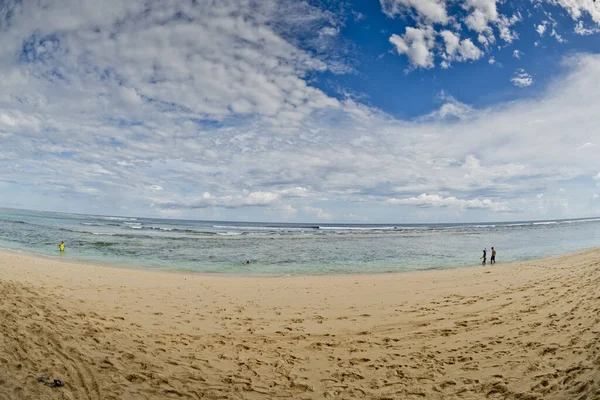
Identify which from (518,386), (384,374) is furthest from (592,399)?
(384,374)

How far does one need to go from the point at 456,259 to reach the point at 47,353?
28.9m

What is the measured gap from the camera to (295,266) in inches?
917

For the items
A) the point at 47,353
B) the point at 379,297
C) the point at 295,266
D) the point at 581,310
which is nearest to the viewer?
the point at 47,353

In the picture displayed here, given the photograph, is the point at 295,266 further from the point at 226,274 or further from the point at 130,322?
the point at 130,322

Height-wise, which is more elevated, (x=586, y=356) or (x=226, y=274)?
(x=586, y=356)

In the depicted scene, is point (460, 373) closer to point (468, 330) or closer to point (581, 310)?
point (468, 330)

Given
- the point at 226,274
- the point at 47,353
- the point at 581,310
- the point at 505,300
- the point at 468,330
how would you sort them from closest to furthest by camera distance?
the point at 47,353
the point at 468,330
the point at 581,310
the point at 505,300
the point at 226,274

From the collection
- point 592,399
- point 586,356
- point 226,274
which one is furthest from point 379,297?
point 226,274

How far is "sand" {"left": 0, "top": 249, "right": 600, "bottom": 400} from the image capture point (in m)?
5.66

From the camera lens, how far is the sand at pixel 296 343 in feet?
18.6

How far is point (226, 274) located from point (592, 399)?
56.3 ft

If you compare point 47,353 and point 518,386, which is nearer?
point 518,386

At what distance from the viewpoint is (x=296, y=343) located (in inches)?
313

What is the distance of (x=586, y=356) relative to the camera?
6.47 m
